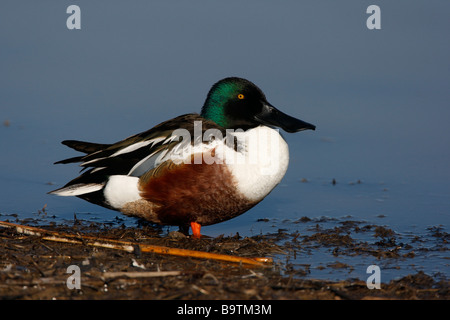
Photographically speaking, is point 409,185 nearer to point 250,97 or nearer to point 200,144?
point 250,97

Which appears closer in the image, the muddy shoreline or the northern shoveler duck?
the muddy shoreline

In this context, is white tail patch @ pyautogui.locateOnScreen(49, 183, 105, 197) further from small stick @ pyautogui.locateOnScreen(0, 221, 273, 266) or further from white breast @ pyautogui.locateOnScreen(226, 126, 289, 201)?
white breast @ pyautogui.locateOnScreen(226, 126, 289, 201)

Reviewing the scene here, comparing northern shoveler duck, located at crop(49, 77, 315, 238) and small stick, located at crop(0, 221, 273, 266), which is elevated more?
northern shoveler duck, located at crop(49, 77, 315, 238)

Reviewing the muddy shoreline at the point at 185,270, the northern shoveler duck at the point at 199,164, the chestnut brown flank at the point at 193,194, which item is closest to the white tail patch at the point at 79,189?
the northern shoveler duck at the point at 199,164

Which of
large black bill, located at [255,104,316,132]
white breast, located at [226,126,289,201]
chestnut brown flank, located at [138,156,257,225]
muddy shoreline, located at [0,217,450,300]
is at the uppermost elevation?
large black bill, located at [255,104,316,132]

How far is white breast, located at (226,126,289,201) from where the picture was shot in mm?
4730

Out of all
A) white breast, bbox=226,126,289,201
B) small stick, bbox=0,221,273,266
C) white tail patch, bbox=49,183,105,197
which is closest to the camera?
small stick, bbox=0,221,273,266

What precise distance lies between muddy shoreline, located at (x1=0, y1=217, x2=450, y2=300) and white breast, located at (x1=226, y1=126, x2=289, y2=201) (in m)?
0.38

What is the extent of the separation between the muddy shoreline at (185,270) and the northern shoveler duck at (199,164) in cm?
20

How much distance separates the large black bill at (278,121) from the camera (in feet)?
17.0

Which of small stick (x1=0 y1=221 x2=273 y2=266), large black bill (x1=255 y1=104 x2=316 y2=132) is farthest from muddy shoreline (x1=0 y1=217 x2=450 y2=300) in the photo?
large black bill (x1=255 y1=104 x2=316 y2=132)

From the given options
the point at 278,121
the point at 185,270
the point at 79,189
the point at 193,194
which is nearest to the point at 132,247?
the point at 185,270

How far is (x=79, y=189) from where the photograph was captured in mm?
5145

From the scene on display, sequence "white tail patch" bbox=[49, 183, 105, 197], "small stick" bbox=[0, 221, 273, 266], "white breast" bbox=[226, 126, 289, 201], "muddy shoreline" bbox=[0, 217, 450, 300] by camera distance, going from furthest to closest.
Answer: "white tail patch" bbox=[49, 183, 105, 197], "white breast" bbox=[226, 126, 289, 201], "small stick" bbox=[0, 221, 273, 266], "muddy shoreline" bbox=[0, 217, 450, 300]
